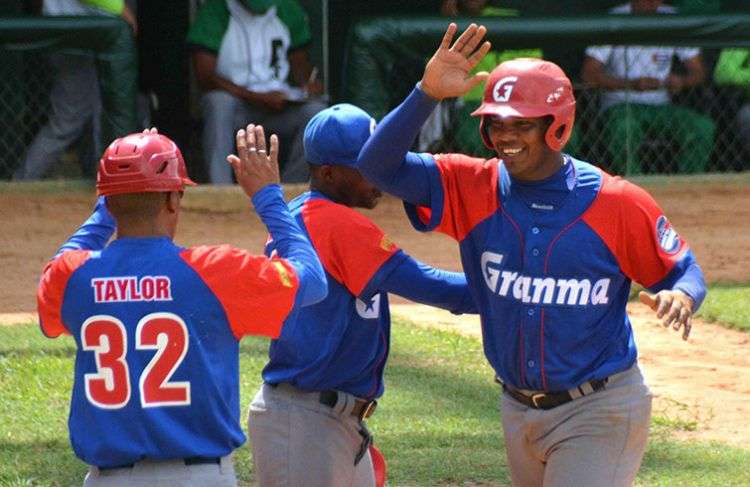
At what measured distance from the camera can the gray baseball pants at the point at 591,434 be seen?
4051mm

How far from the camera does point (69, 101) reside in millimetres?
10969

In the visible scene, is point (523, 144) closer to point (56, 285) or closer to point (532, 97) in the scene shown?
point (532, 97)

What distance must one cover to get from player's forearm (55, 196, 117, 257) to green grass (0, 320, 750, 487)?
195 centimetres

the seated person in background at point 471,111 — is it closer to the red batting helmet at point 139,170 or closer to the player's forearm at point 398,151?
the player's forearm at point 398,151

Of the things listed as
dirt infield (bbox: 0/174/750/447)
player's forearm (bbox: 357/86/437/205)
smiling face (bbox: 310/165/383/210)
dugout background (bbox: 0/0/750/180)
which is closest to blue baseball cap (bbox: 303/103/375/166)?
smiling face (bbox: 310/165/383/210)

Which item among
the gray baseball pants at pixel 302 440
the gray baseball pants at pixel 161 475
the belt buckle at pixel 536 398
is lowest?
the gray baseball pants at pixel 302 440

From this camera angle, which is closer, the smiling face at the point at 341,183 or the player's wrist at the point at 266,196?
the player's wrist at the point at 266,196

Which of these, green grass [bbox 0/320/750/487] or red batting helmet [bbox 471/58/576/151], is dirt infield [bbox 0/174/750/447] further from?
red batting helmet [bbox 471/58/576/151]

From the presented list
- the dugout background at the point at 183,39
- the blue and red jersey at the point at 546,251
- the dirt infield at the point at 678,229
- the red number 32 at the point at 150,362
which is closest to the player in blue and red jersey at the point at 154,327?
the red number 32 at the point at 150,362

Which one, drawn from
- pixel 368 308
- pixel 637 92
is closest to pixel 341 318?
pixel 368 308

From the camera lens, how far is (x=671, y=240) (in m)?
4.17

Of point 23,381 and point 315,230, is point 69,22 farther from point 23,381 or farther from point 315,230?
point 315,230

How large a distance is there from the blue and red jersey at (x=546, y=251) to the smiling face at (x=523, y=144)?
6 centimetres

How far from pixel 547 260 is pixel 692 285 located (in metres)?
0.37
